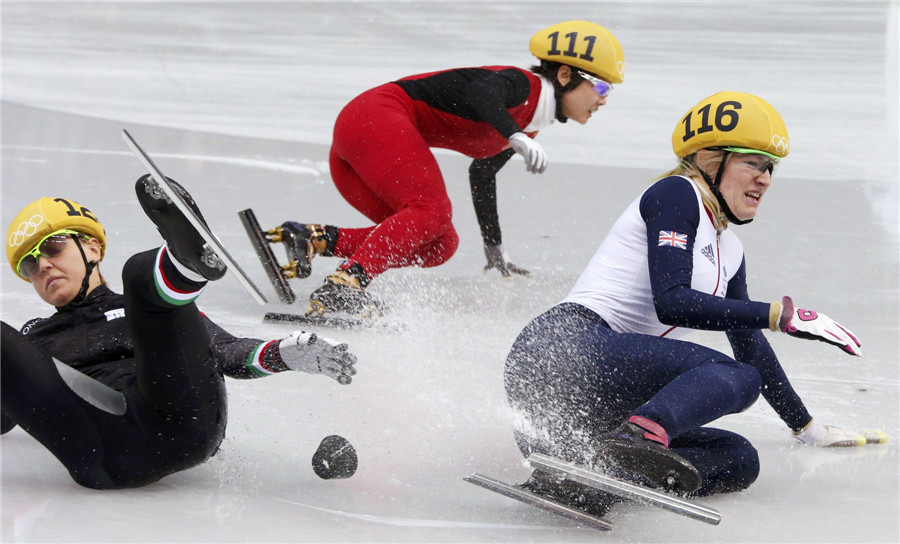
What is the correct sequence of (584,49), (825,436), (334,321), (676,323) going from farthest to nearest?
1. (584,49)
2. (334,321)
3. (825,436)
4. (676,323)

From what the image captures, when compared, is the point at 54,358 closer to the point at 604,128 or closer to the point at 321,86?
the point at 604,128

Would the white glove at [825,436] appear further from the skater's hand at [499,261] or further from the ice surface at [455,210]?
the skater's hand at [499,261]

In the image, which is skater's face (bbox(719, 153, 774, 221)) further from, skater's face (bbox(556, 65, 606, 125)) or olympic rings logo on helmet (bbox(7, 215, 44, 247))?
skater's face (bbox(556, 65, 606, 125))

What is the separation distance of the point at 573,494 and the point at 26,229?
4.86ft

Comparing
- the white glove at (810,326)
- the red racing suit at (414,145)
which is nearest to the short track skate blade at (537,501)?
the white glove at (810,326)

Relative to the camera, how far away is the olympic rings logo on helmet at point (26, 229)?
2861 millimetres

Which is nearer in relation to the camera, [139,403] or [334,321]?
[139,403]

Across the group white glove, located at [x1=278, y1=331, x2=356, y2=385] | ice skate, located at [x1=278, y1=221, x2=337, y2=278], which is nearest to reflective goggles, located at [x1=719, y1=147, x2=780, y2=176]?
white glove, located at [x1=278, y1=331, x2=356, y2=385]

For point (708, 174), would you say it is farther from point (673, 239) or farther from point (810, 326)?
point (810, 326)

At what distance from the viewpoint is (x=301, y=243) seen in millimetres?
4727

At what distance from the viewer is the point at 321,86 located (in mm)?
9359

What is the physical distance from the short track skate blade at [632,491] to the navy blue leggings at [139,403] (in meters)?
0.80

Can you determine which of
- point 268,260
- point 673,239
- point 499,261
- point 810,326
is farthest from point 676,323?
point 499,261

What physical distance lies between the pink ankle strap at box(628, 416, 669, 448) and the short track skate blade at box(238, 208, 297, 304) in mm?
2435
